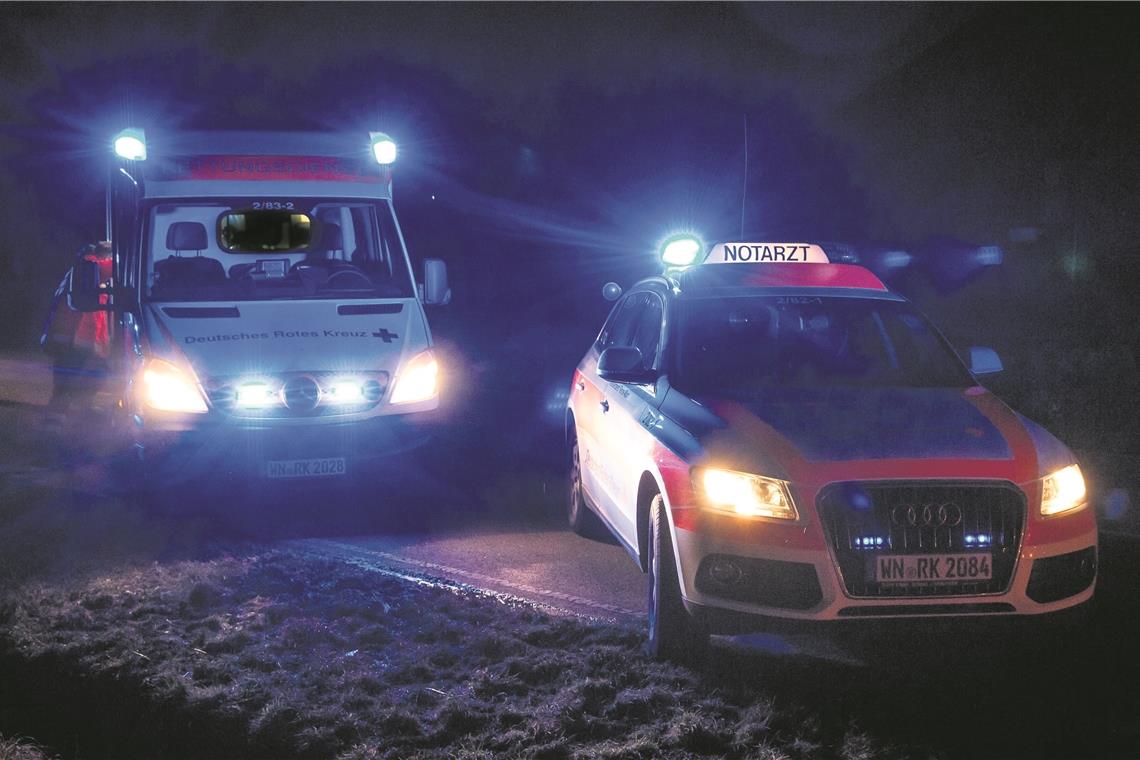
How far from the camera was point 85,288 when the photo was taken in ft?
29.7

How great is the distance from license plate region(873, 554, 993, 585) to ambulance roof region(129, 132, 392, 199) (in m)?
6.08

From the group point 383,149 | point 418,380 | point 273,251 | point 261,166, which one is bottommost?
point 418,380

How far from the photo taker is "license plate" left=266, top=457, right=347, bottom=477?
814cm

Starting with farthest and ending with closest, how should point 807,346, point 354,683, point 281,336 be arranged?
point 281,336 < point 807,346 < point 354,683

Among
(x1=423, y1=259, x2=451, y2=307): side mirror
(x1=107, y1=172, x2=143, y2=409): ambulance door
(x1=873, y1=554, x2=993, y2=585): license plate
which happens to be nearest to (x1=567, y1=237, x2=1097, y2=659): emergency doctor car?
(x1=873, y1=554, x2=993, y2=585): license plate

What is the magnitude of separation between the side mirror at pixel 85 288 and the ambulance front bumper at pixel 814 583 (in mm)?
5878

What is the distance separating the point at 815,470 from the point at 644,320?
99.5 inches

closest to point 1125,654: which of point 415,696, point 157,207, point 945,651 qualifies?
point 945,651

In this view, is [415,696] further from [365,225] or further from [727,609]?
[365,225]

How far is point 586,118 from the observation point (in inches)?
1086

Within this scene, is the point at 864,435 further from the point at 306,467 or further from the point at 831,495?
the point at 306,467

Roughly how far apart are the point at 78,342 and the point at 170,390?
3.49m

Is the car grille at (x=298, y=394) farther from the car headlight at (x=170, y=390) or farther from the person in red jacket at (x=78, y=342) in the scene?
the person in red jacket at (x=78, y=342)

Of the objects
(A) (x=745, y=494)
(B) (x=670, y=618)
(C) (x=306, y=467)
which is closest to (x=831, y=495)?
(A) (x=745, y=494)
